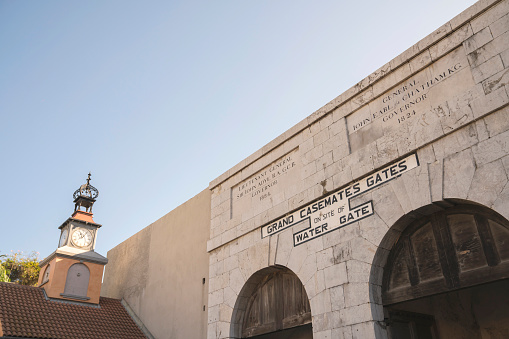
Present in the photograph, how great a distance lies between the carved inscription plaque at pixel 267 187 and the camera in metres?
8.41

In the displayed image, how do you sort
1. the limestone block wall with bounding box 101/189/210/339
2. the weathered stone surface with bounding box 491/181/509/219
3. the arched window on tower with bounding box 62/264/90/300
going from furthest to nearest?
1. the arched window on tower with bounding box 62/264/90/300
2. the limestone block wall with bounding box 101/189/210/339
3. the weathered stone surface with bounding box 491/181/509/219

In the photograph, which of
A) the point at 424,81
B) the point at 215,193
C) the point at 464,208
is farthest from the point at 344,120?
the point at 215,193

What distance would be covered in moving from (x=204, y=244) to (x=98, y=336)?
13.0ft

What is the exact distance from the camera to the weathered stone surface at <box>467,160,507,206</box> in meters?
5.19

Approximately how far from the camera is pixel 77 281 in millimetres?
13219

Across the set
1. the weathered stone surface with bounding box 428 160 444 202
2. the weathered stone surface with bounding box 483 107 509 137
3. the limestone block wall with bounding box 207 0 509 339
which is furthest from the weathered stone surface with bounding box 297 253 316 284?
the weathered stone surface with bounding box 483 107 509 137

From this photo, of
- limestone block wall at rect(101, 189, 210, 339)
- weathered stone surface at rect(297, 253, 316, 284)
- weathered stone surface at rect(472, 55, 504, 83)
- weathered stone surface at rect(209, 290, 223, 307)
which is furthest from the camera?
limestone block wall at rect(101, 189, 210, 339)

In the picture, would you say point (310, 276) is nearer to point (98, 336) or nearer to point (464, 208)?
point (464, 208)

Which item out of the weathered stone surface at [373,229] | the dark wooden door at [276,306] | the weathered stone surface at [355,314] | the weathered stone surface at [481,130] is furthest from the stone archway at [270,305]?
the weathered stone surface at [481,130]

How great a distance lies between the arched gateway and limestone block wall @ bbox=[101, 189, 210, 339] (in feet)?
16.7

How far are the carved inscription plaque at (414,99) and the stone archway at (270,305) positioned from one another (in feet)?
9.50

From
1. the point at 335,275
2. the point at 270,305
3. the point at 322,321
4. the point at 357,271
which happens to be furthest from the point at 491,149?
the point at 270,305

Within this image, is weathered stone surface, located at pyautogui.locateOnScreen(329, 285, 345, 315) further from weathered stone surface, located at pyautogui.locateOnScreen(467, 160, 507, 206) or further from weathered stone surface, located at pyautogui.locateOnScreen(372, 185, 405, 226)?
weathered stone surface, located at pyautogui.locateOnScreen(467, 160, 507, 206)

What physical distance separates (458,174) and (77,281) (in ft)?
38.5
